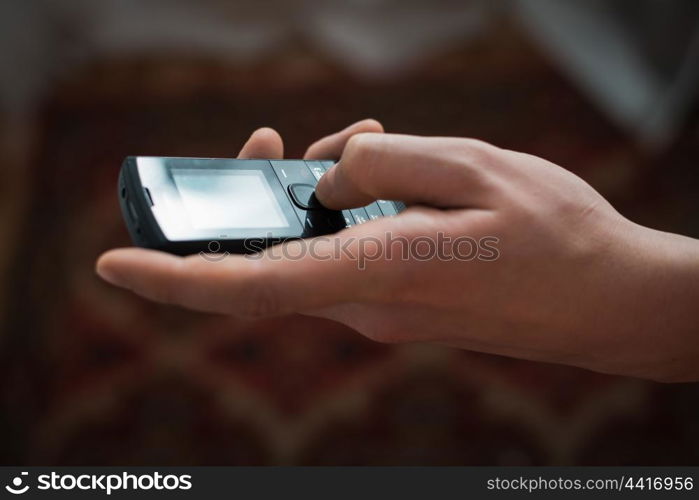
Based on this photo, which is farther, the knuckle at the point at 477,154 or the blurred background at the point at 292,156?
the blurred background at the point at 292,156

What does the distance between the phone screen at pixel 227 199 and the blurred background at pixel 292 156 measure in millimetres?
715

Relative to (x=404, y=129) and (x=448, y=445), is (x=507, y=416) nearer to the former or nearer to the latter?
(x=448, y=445)

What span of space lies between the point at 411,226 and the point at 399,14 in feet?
3.40

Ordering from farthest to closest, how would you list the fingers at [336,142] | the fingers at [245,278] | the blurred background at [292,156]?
1. the blurred background at [292,156]
2. the fingers at [336,142]
3. the fingers at [245,278]

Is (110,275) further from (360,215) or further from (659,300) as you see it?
(659,300)

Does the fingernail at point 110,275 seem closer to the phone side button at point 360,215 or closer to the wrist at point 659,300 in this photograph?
the phone side button at point 360,215

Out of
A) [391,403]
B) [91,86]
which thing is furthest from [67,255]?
[391,403]

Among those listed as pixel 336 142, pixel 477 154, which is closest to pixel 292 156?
pixel 336 142

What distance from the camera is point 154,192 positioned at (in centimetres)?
52

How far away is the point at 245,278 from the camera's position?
380 millimetres

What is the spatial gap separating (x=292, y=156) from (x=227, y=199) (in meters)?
0.81

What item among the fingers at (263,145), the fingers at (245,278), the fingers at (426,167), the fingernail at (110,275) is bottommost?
the fingers at (245,278)

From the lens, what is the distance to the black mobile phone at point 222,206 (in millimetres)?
498

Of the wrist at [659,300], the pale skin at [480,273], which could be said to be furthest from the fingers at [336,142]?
the wrist at [659,300]
